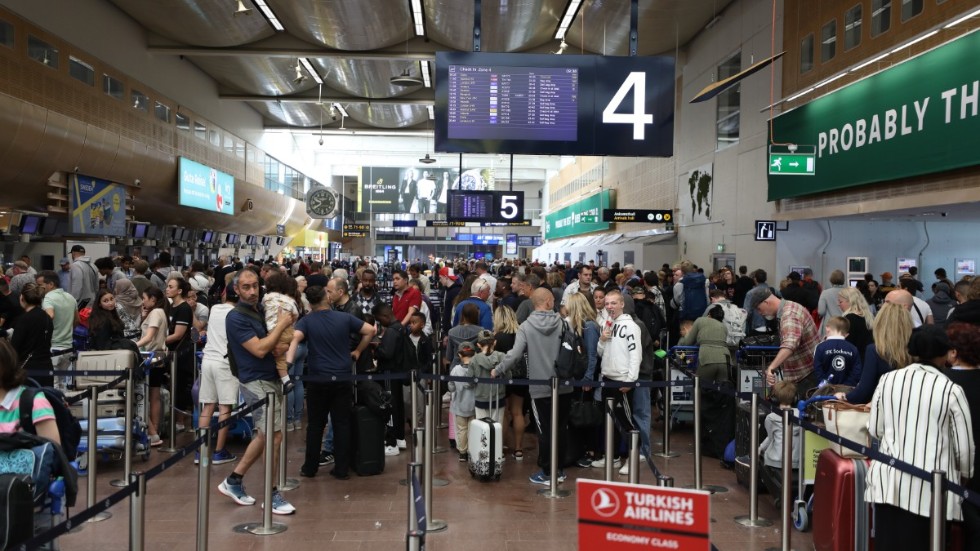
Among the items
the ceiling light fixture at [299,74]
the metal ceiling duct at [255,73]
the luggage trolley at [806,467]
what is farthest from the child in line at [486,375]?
the metal ceiling duct at [255,73]

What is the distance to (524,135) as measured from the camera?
1030cm

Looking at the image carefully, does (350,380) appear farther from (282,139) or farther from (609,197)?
(282,139)

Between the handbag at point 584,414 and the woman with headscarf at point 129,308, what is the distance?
16.4 feet

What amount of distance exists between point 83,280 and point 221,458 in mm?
5859

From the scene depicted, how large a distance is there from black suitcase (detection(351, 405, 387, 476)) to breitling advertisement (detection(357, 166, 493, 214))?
1320 inches

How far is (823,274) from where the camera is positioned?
16.0 m

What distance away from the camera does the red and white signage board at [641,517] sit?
8.93 feet

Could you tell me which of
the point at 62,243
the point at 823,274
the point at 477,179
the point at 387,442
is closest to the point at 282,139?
the point at 477,179

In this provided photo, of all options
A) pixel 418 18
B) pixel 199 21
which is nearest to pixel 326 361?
pixel 418 18

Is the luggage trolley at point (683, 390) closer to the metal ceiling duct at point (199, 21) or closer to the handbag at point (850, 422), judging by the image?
the handbag at point (850, 422)

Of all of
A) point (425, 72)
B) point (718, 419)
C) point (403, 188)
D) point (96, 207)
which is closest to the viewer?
point (718, 419)

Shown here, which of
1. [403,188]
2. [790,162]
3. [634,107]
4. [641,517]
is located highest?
[403,188]

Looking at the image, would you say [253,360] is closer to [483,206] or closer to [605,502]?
[605,502]

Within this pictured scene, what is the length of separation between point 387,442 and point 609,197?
26338 millimetres
